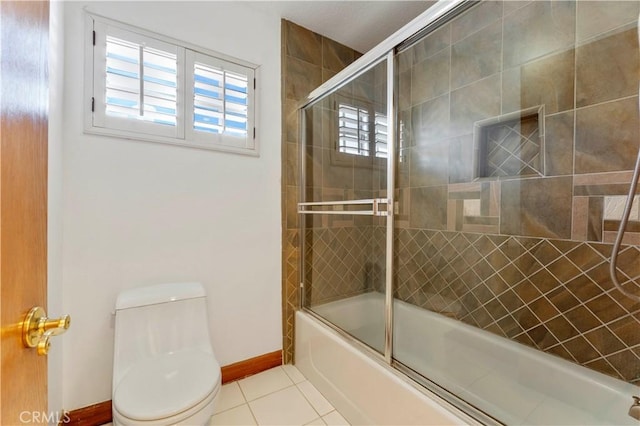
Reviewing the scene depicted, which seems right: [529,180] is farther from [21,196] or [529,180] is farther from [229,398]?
[229,398]

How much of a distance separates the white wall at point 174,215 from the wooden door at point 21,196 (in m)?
1.01

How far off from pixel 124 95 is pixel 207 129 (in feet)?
1.44

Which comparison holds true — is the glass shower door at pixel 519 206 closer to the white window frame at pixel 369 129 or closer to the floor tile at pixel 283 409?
the white window frame at pixel 369 129

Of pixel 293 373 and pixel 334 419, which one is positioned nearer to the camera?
pixel 334 419

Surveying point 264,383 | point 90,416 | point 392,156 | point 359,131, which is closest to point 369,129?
point 359,131

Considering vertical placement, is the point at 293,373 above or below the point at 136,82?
below

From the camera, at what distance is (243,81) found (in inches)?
72.0

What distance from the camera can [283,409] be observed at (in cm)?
A: 154

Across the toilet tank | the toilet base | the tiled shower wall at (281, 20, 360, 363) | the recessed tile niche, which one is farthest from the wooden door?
the recessed tile niche

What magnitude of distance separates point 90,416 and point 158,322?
573 millimetres

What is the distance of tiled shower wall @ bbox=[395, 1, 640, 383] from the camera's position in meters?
1.18

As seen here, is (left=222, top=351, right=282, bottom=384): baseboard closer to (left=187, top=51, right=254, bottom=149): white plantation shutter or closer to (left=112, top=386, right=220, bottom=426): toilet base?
(left=112, top=386, right=220, bottom=426): toilet base

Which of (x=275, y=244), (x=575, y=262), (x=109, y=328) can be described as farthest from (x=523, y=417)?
(x=109, y=328)

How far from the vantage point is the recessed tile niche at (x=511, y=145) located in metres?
1.44
